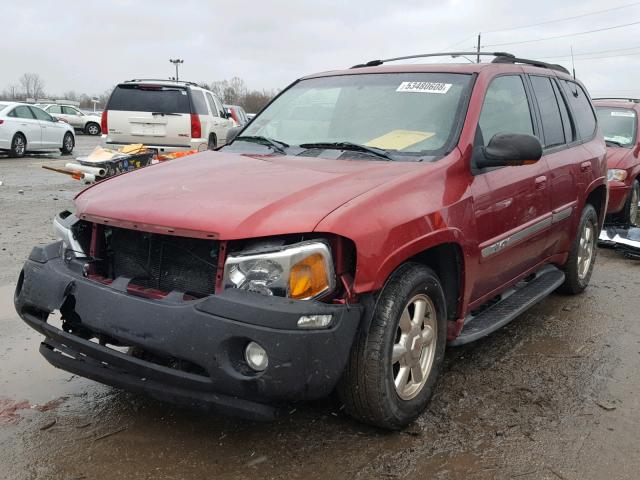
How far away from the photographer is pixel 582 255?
5.36 meters

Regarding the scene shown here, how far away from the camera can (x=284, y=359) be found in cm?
237

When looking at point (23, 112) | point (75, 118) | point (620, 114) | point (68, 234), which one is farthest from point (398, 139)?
point (75, 118)

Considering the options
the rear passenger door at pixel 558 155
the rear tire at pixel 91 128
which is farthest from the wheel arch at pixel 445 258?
the rear tire at pixel 91 128

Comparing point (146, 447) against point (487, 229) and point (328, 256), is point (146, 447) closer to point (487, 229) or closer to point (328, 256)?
point (328, 256)

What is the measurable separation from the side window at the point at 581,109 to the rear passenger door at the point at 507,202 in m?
0.96

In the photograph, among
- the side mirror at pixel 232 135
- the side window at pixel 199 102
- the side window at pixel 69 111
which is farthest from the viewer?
the side window at pixel 69 111

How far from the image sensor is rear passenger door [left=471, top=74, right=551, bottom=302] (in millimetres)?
3473

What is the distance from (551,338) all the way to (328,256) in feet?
8.24

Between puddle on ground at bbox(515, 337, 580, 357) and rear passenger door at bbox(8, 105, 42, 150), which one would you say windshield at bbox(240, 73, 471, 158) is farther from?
rear passenger door at bbox(8, 105, 42, 150)

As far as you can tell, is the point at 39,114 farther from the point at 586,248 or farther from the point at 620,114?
the point at 586,248

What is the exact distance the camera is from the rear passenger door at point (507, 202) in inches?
137

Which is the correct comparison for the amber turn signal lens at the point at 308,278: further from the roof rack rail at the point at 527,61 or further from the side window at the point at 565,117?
the side window at the point at 565,117

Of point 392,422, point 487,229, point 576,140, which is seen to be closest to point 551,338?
point 487,229

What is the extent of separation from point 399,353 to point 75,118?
114 feet
